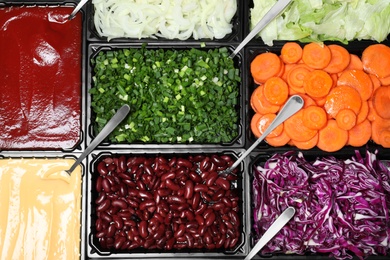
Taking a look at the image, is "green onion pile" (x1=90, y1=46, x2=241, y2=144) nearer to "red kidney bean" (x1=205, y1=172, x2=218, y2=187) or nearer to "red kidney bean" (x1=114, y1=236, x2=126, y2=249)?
"red kidney bean" (x1=205, y1=172, x2=218, y2=187)

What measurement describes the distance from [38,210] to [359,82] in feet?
8.02

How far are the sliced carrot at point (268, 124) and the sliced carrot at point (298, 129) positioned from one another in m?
0.06

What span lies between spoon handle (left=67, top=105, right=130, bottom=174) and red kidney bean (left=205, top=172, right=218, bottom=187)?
0.73 m

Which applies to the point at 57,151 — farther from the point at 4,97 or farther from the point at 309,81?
the point at 309,81

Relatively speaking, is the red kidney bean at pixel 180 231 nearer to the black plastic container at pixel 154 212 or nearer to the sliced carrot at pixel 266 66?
the black plastic container at pixel 154 212

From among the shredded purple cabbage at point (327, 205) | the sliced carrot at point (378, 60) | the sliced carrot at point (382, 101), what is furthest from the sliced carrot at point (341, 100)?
the shredded purple cabbage at point (327, 205)

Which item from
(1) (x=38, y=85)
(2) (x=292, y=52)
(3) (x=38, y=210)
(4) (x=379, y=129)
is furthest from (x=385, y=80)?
(3) (x=38, y=210)

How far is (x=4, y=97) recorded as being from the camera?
3377 millimetres

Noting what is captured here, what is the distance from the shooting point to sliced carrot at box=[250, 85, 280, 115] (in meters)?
3.44

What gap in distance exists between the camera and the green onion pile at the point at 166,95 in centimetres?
343

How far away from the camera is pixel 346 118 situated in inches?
132

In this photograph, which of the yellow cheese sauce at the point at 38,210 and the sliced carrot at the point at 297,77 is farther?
the sliced carrot at the point at 297,77

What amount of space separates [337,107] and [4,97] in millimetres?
2367

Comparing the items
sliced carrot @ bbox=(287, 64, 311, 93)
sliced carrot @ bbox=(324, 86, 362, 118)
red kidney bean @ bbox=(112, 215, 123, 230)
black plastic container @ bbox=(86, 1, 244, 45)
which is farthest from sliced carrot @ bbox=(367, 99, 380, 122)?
red kidney bean @ bbox=(112, 215, 123, 230)
